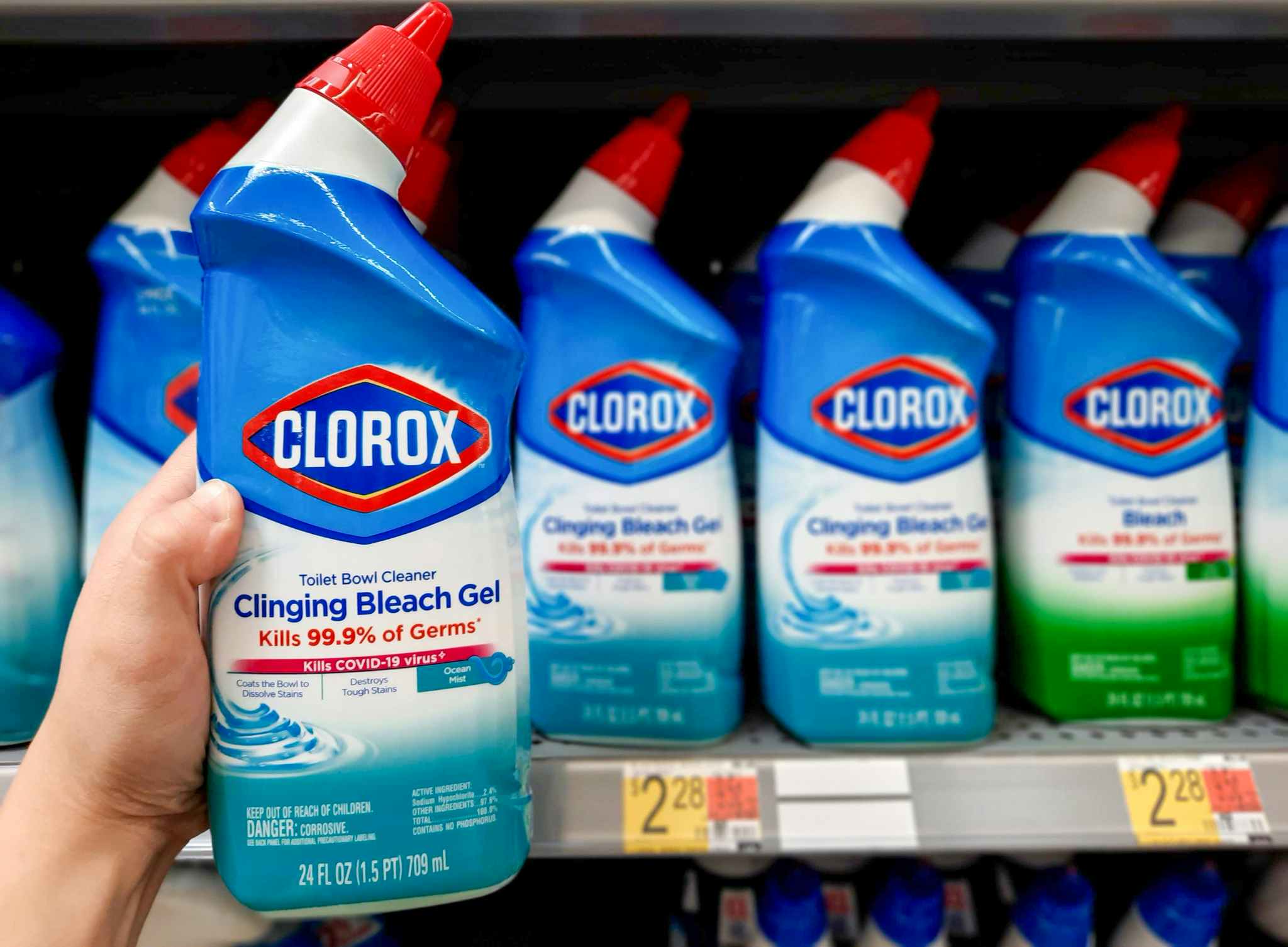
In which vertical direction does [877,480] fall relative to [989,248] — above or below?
below

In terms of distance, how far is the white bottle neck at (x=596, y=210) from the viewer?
2.79 ft

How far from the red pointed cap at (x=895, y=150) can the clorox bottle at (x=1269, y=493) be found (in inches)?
14.0

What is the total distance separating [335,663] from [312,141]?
1.10 feet

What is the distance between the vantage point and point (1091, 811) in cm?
78

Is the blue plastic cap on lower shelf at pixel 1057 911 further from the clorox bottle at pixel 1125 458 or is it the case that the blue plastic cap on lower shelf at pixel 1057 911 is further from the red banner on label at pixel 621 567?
the red banner on label at pixel 621 567

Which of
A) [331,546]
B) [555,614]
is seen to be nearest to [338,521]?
[331,546]

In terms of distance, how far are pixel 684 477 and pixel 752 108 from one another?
1.76ft

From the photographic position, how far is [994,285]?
1.03m

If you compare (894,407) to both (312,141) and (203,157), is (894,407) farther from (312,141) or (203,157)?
(203,157)

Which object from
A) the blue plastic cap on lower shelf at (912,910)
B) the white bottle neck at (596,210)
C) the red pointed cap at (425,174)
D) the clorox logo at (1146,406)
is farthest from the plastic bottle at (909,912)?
the red pointed cap at (425,174)

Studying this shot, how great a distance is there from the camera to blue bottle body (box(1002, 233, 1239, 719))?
0.86 m

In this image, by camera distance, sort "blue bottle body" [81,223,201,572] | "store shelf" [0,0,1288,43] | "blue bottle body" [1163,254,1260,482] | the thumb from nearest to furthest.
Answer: the thumb
"store shelf" [0,0,1288,43]
"blue bottle body" [81,223,201,572]
"blue bottle body" [1163,254,1260,482]

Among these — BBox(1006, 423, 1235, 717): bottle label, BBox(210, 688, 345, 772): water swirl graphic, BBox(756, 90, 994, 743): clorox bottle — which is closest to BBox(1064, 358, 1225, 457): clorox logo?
BBox(1006, 423, 1235, 717): bottle label

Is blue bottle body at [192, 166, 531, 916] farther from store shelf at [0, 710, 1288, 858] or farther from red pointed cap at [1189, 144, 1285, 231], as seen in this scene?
red pointed cap at [1189, 144, 1285, 231]
